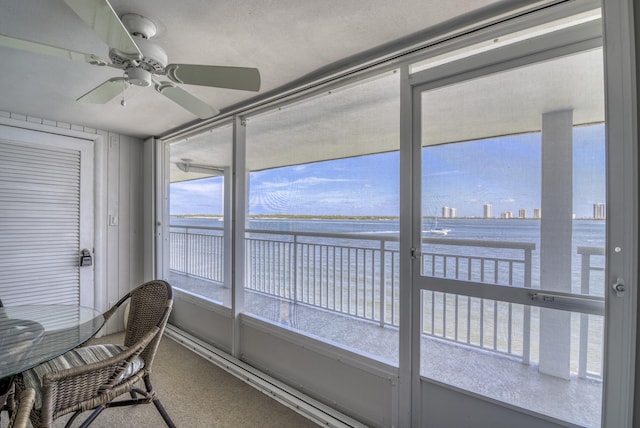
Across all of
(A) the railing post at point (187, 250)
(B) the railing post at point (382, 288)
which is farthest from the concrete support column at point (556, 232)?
(A) the railing post at point (187, 250)

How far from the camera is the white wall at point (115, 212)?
11.3 ft

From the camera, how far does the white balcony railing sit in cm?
142

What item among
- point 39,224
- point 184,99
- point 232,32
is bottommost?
point 39,224

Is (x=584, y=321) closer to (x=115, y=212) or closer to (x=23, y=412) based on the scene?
Answer: (x=23, y=412)

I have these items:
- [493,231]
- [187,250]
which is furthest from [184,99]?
[187,250]

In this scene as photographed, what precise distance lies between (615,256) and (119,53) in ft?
7.35

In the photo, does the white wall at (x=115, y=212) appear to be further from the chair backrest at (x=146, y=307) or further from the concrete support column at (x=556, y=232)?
the concrete support column at (x=556, y=232)

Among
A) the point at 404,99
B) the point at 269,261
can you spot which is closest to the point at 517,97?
the point at 404,99

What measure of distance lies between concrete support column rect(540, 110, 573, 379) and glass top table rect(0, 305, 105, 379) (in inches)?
90.8

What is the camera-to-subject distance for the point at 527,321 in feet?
4.60

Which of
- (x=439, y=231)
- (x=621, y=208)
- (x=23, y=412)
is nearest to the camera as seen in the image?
(x=23, y=412)

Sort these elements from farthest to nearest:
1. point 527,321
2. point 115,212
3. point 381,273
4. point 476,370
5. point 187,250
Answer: point 187,250
point 115,212
point 381,273
point 476,370
point 527,321

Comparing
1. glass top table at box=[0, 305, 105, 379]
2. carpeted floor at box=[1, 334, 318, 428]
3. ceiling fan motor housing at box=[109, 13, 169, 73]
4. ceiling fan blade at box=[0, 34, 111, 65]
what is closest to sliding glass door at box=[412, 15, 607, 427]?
carpeted floor at box=[1, 334, 318, 428]

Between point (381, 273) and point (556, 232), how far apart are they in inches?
52.4
